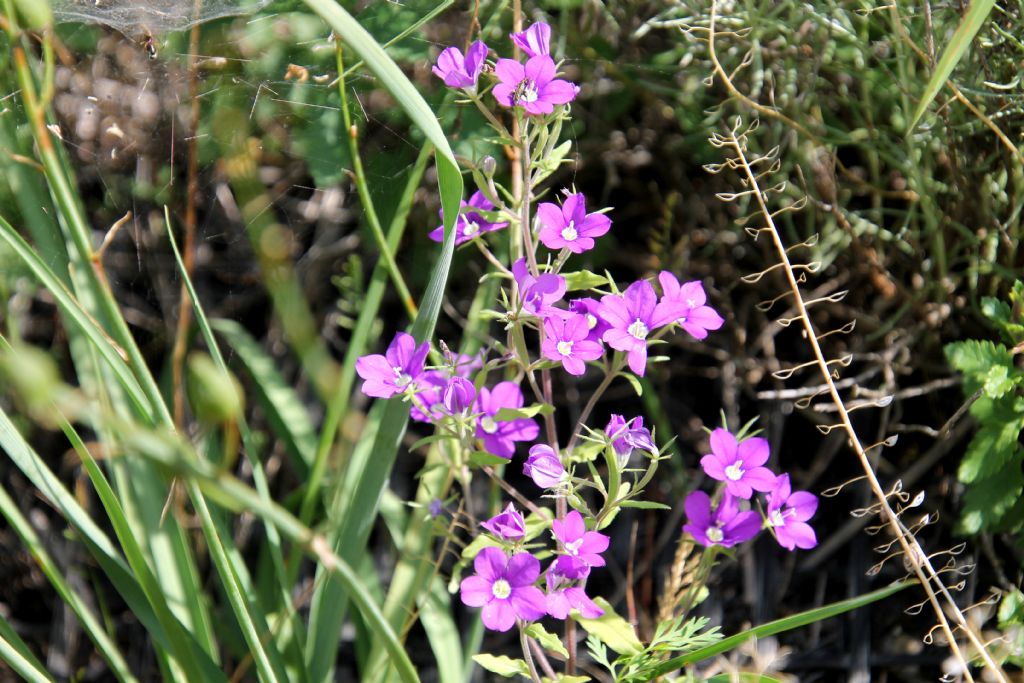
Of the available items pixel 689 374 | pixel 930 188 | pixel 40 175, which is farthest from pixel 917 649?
pixel 40 175

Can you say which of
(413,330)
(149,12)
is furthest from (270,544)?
(149,12)

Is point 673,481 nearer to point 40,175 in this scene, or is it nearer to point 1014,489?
point 1014,489

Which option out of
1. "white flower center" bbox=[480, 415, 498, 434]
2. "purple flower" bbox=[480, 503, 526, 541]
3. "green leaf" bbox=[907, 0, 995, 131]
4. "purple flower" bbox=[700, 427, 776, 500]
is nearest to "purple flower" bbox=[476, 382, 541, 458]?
"white flower center" bbox=[480, 415, 498, 434]

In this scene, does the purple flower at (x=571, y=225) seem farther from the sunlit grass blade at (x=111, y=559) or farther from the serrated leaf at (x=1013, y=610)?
the serrated leaf at (x=1013, y=610)

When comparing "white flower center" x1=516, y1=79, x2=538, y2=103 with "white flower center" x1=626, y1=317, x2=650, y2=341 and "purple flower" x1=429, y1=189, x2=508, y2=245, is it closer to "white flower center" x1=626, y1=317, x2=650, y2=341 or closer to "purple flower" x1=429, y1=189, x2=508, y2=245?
"purple flower" x1=429, y1=189, x2=508, y2=245

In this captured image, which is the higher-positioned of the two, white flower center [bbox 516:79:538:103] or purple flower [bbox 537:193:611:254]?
white flower center [bbox 516:79:538:103]

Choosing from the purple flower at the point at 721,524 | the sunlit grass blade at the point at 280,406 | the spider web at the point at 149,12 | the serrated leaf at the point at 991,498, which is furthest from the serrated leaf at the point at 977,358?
the spider web at the point at 149,12

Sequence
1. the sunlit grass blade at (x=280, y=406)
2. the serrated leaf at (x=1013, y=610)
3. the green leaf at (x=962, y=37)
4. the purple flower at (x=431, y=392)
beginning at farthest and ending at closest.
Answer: the sunlit grass blade at (x=280, y=406), the serrated leaf at (x=1013, y=610), the purple flower at (x=431, y=392), the green leaf at (x=962, y=37)

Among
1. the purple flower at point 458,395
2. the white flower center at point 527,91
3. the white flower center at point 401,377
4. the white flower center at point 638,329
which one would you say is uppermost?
the white flower center at point 527,91
